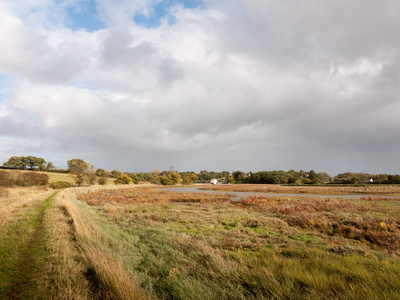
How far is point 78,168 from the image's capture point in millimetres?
66250

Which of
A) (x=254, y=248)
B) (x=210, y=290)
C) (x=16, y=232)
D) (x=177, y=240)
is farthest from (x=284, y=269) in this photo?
(x=16, y=232)

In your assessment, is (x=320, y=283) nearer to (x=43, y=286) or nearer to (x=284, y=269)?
(x=284, y=269)

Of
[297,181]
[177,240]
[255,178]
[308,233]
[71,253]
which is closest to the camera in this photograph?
[71,253]

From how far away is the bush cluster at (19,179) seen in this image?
134 ft

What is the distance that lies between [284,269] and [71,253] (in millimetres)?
6974

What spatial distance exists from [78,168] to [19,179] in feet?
68.2

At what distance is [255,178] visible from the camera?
13862 centimetres

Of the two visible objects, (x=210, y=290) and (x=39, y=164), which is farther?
(x=39, y=164)

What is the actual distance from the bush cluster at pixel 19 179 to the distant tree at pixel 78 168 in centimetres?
1245

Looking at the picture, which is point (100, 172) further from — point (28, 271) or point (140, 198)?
point (28, 271)

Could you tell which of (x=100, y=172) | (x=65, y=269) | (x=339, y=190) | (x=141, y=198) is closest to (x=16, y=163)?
(x=100, y=172)

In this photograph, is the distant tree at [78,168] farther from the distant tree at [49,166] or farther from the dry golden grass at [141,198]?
the distant tree at [49,166]

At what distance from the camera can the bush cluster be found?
134 feet

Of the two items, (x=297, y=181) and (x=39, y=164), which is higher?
(x=39, y=164)
